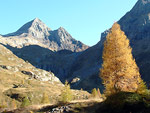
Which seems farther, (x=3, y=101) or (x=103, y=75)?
(x=3, y=101)

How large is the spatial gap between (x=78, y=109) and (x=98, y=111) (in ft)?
12.5

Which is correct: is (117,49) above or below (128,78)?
above

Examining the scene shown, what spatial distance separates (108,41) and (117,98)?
1059cm

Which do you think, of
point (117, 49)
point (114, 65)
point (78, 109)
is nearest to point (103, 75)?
point (114, 65)

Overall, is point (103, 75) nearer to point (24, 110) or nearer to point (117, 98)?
point (117, 98)

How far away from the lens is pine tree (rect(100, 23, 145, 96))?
24719 millimetres

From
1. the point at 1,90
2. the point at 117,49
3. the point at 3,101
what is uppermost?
the point at 1,90

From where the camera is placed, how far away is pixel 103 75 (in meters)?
25.9

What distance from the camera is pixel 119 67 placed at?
24969mm

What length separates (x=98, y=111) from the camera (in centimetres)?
2030

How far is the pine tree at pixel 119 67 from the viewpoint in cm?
2472

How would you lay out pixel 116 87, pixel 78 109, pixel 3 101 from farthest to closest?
pixel 3 101
pixel 116 87
pixel 78 109

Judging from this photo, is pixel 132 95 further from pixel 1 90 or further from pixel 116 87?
pixel 1 90

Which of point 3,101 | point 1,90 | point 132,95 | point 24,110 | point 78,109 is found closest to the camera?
point 132,95
